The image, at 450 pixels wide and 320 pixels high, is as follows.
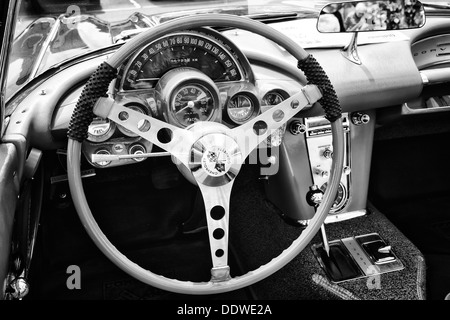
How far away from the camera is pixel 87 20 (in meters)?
2.32

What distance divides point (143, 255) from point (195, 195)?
44 centimetres

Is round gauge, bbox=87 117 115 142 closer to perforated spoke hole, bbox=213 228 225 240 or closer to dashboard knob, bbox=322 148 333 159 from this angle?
perforated spoke hole, bbox=213 228 225 240

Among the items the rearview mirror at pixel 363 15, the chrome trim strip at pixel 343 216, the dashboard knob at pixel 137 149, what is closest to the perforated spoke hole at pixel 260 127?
the dashboard knob at pixel 137 149

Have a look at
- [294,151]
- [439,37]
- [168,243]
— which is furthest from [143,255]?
[439,37]

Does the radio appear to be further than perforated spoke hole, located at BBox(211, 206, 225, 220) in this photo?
Yes

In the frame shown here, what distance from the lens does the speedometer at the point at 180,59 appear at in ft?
5.48

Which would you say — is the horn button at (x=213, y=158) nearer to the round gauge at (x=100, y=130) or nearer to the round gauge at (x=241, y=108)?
the round gauge at (x=241, y=108)

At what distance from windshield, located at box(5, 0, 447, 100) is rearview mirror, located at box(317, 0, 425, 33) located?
51cm

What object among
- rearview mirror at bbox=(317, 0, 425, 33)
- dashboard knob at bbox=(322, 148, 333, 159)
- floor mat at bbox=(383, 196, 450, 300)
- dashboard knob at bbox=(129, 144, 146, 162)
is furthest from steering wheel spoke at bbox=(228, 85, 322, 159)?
floor mat at bbox=(383, 196, 450, 300)

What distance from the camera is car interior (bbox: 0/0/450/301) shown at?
1.59 m

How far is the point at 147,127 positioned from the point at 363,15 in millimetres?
958

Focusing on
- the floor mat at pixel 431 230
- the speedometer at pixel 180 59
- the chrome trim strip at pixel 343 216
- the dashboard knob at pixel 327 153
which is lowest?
the floor mat at pixel 431 230
